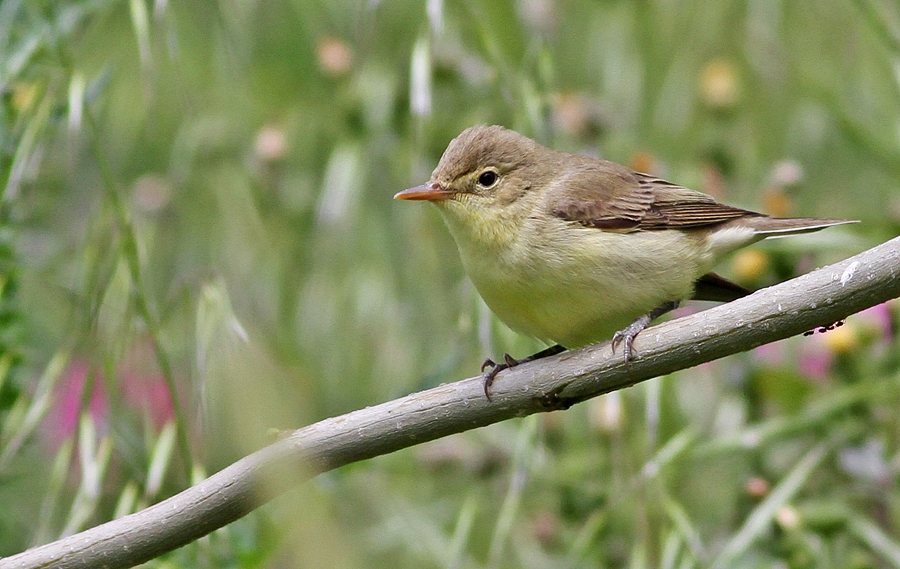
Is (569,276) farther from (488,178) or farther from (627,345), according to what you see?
(627,345)

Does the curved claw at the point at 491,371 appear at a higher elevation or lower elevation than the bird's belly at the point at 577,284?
lower

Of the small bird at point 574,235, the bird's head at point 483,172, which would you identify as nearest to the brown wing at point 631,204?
the small bird at point 574,235

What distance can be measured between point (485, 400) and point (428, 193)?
37.6 inches

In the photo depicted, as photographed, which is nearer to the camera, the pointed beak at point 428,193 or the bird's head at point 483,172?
the pointed beak at point 428,193

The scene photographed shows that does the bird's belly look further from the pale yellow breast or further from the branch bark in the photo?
the branch bark

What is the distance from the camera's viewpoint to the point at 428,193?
9.36 feet

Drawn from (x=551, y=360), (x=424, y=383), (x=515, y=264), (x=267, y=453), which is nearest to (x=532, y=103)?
(x=515, y=264)

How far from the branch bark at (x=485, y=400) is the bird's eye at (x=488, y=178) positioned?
3.34 ft

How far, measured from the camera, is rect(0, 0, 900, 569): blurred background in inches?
115

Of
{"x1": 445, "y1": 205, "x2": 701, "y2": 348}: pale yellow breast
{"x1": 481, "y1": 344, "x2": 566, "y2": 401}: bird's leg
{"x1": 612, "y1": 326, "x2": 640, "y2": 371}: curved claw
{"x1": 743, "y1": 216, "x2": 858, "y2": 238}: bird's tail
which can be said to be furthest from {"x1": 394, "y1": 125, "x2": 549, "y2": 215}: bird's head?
{"x1": 612, "y1": 326, "x2": 640, "y2": 371}: curved claw

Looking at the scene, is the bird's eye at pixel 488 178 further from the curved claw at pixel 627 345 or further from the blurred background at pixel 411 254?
the curved claw at pixel 627 345

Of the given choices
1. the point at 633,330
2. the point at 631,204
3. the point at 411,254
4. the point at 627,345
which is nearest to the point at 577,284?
the point at 633,330

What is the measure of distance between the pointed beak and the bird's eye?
0.39ft

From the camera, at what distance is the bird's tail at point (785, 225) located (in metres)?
2.63
